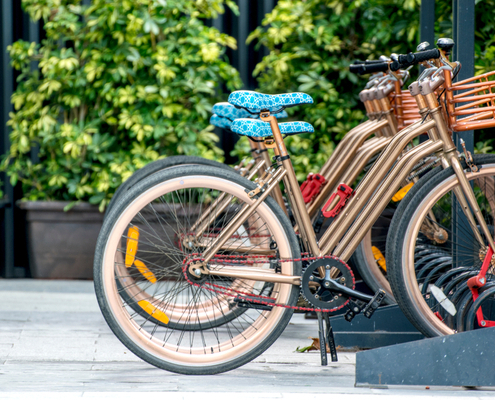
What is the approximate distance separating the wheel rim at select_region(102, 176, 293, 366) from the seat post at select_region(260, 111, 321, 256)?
0.15 meters

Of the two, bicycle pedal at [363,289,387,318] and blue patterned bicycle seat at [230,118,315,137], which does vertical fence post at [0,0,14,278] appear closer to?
blue patterned bicycle seat at [230,118,315,137]

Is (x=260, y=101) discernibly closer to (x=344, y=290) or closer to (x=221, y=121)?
(x=344, y=290)

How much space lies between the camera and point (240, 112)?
3.65 meters

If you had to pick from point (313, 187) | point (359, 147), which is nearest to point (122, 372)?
point (313, 187)

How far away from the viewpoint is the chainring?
2738 mm

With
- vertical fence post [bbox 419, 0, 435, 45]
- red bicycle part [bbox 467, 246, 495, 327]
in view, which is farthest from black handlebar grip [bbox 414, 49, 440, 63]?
vertical fence post [bbox 419, 0, 435, 45]

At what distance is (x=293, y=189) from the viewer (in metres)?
2.80

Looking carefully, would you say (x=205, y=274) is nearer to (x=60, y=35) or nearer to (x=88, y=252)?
(x=88, y=252)

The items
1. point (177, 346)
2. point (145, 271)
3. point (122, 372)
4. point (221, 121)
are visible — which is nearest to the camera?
point (177, 346)

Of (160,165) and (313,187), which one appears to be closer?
(313,187)

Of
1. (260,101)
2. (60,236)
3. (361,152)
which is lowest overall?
(60,236)

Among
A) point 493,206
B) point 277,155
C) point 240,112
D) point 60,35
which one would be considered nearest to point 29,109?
point 60,35

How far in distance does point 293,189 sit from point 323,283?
403 mm

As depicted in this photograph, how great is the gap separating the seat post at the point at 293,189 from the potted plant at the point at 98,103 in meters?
2.43
